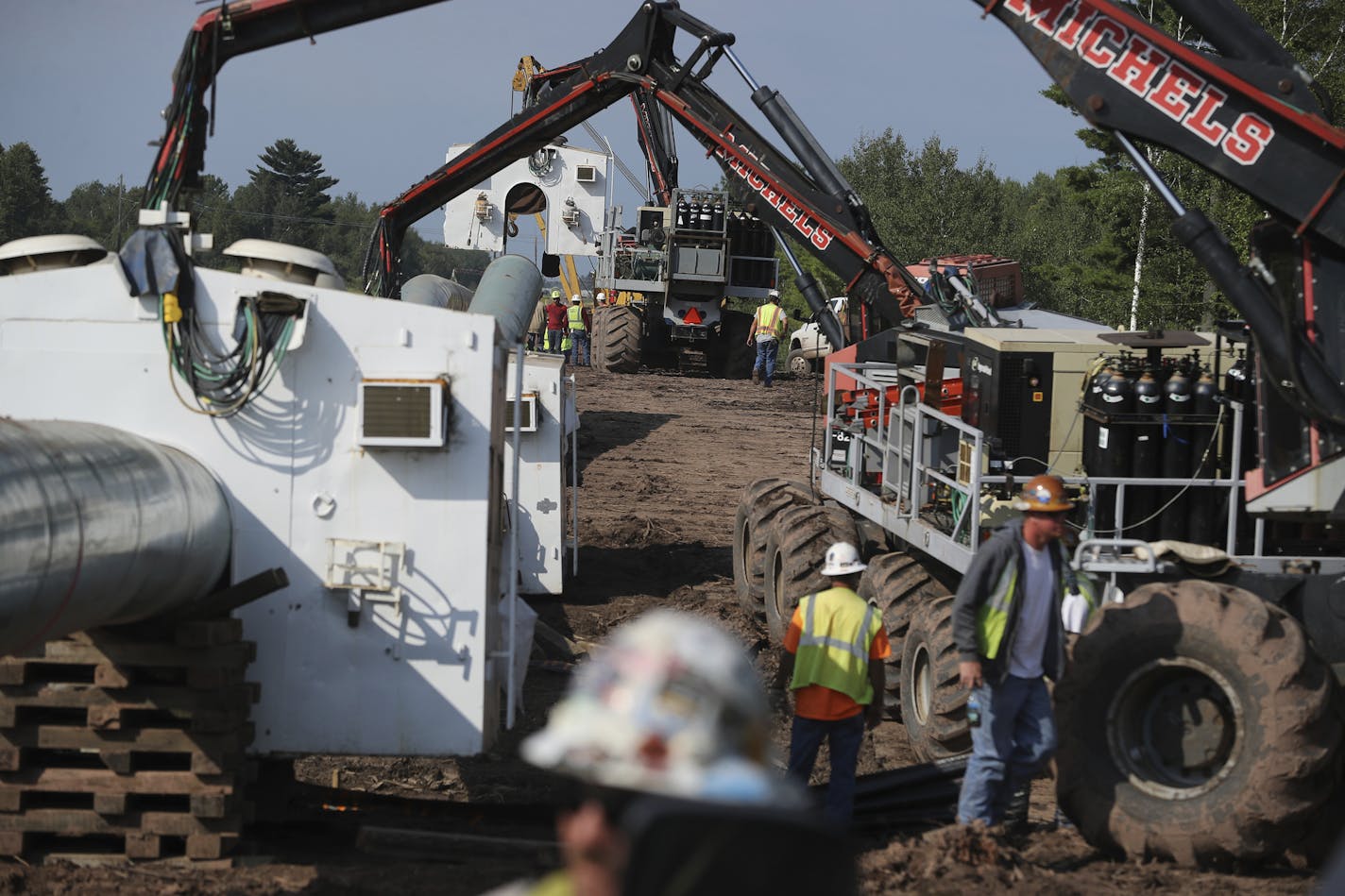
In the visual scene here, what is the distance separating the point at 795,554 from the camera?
39.7 ft

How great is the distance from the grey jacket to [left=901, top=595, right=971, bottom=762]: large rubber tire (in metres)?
1.60

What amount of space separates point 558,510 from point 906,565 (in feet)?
13.0

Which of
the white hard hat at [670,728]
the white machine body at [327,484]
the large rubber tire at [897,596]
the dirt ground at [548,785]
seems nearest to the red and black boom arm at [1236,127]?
the dirt ground at [548,785]

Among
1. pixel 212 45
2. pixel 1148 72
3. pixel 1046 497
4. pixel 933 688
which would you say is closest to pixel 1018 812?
pixel 933 688

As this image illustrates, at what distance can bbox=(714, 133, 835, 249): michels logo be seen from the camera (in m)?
15.1

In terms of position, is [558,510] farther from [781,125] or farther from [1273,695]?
[1273,695]

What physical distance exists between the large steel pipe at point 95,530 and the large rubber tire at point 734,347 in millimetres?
24730

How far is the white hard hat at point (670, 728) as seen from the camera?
2.21 meters

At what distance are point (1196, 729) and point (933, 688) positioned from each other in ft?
6.46

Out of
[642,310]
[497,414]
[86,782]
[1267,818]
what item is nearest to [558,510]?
[497,414]

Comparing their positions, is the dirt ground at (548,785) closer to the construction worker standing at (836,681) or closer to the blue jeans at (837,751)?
the blue jeans at (837,751)

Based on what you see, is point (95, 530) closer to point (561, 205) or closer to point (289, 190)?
point (561, 205)

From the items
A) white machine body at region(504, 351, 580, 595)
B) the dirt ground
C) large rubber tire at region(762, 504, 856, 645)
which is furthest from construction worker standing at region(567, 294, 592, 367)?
large rubber tire at region(762, 504, 856, 645)

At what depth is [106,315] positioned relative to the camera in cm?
751
